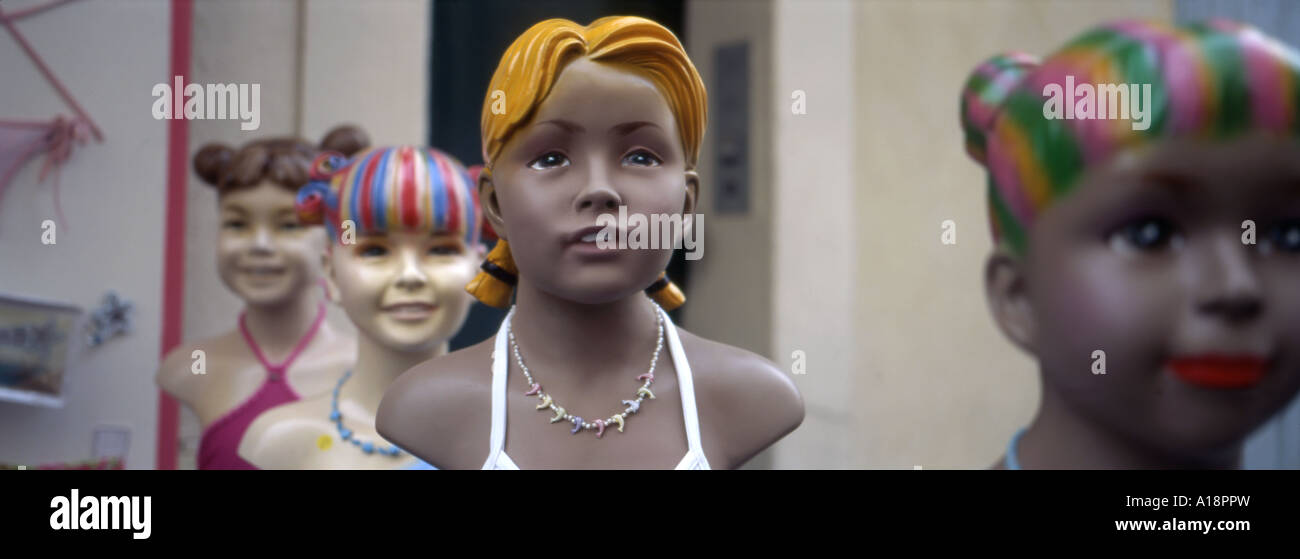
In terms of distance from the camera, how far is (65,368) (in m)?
2.87

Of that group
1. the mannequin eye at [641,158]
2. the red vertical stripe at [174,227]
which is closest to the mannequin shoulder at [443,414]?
the mannequin eye at [641,158]

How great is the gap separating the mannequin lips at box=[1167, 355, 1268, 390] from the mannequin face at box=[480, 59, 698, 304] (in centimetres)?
69

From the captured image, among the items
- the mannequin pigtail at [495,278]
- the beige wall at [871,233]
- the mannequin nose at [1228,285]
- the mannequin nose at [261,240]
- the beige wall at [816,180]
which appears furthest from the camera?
the beige wall at [816,180]

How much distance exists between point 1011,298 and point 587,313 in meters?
0.63

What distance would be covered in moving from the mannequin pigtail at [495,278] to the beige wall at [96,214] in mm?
1749

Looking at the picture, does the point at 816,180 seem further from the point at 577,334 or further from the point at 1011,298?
the point at 1011,298

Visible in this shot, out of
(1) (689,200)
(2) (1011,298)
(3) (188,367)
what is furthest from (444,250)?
(2) (1011,298)

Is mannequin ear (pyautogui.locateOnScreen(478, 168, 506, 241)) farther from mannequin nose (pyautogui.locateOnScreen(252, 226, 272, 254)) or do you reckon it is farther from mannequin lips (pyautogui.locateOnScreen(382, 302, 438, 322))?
mannequin nose (pyautogui.locateOnScreen(252, 226, 272, 254))

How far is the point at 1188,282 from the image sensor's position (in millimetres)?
989

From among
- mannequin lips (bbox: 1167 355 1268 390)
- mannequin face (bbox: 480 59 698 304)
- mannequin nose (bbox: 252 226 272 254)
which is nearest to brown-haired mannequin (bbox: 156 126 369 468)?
mannequin nose (bbox: 252 226 272 254)

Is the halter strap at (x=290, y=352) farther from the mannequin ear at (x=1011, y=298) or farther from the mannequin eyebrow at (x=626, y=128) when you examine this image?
the mannequin ear at (x=1011, y=298)

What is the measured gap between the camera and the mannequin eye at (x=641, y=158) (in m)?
1.46

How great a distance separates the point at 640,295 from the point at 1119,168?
0.79 m
